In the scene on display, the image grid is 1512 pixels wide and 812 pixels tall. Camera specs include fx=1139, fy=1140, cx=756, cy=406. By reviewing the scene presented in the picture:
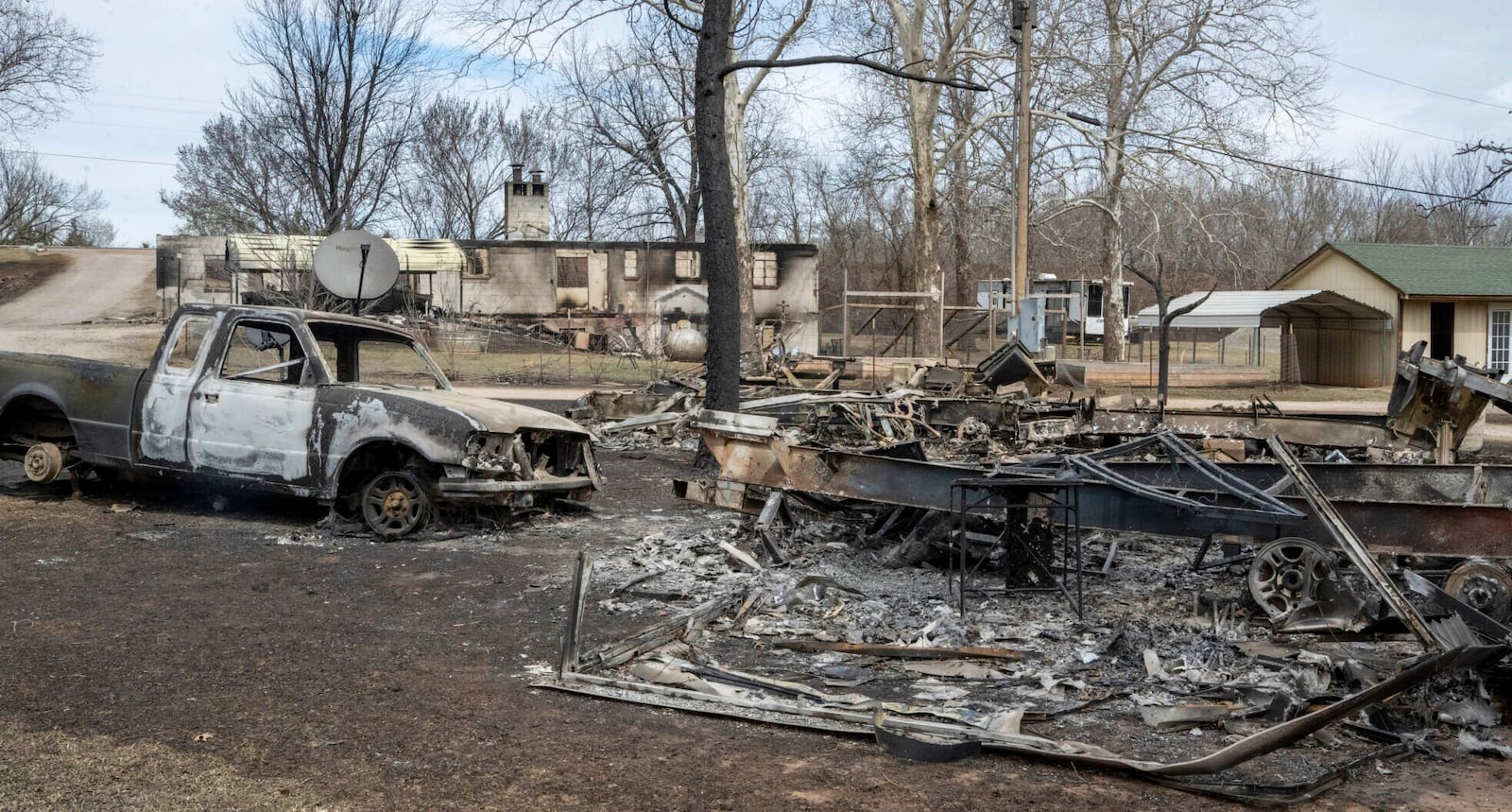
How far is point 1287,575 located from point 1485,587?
1017 millimetres

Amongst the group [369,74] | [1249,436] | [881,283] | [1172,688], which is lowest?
[1172,688]

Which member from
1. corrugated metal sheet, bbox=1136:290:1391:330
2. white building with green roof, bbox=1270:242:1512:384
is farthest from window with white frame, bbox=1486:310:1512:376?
corrugated metal sheet, bbox=1136:290:1391:330

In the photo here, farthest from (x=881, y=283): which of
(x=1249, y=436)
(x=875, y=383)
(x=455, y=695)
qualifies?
(x=455, y=695)

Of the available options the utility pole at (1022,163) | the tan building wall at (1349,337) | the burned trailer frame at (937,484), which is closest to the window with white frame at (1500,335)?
the tan building wall at (1349,337)

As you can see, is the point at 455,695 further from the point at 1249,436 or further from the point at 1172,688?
the point at 1249,436

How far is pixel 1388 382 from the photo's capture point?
96.2ft

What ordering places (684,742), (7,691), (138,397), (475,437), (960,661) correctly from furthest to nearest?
(138,397), (475,437), (960,661), (7,691), (684,742)

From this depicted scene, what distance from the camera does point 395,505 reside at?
8.83 metres

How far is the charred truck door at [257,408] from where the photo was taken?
8883 millimetres

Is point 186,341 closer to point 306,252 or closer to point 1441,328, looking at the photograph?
point 306,252

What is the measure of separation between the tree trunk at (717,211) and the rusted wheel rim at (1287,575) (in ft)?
23.0

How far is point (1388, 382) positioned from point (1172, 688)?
27.8 m

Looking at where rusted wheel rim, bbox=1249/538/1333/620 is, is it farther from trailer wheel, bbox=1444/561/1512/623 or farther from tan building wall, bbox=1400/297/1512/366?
tan building wall, bbox=1400/297/1512/366

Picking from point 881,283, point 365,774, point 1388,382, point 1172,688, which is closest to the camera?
point 365,774
